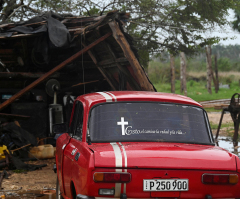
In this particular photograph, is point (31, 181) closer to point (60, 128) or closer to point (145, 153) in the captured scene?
point (60, 128)

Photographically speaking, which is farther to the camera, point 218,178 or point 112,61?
point 112,61

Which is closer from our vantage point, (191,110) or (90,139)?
(90,139)

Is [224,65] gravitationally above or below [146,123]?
above

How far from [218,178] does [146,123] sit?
1008 mm

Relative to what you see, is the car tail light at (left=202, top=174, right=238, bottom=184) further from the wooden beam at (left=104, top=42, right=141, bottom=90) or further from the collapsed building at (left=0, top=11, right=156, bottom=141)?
the wooden beam at (left=104, top=42, right=141, bottom=90)

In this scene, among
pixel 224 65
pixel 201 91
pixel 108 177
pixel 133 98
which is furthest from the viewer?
pixel 224 65

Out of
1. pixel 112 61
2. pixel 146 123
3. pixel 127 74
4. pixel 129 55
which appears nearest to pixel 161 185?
pixel 146 123

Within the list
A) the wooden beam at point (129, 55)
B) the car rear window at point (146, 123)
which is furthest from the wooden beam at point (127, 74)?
the car rear window at point (146, 123)

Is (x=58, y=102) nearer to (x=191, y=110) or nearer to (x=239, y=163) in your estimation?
(x=191, y=110)

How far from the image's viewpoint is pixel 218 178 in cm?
348

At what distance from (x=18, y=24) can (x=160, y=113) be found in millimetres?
7810

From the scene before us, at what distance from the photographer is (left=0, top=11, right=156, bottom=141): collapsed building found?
9.65 metres

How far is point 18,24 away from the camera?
11.0 metres

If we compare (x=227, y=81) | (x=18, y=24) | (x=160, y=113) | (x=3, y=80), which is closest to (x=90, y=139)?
(x=160, y=113)
